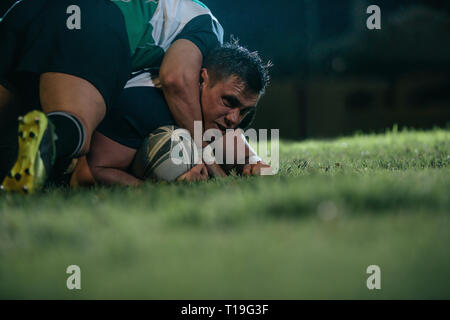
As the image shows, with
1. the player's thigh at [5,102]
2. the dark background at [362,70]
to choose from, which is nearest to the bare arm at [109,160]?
the player's thigh at [5,102]

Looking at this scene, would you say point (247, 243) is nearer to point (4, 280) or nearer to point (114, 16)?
point (4, 280)

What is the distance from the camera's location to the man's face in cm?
259

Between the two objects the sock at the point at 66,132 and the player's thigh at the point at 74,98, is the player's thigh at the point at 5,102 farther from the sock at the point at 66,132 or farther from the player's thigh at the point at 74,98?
the sock at the point at 66,132

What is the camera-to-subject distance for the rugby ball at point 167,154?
233 cm

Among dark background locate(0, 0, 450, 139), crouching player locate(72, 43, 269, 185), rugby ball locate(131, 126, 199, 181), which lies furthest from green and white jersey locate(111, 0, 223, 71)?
dark background locate(0, 0, 450, 139)

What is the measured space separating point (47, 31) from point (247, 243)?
1.80 meters

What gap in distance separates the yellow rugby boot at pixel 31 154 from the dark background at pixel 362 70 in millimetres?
7868

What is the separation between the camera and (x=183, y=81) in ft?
7.74

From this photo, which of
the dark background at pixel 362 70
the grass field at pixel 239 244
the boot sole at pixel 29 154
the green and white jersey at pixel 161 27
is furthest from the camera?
the dark background at pixel 362 70

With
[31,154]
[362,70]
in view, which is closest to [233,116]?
[31,154]

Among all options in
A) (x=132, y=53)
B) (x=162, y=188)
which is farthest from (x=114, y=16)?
(x=162, y=188)

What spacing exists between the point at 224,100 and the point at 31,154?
1213 millimetres

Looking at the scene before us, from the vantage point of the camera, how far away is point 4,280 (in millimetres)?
1000

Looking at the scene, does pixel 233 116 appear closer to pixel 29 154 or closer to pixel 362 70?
pixel 29 154
